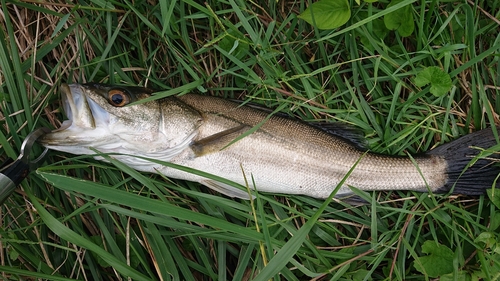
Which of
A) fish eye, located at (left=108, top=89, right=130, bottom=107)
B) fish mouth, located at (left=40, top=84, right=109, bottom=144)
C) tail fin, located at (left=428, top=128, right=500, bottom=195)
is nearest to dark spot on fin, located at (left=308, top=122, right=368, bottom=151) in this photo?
tail fin, located at (left=428, top=128, right=500, bottom=195)

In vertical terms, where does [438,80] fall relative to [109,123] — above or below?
below

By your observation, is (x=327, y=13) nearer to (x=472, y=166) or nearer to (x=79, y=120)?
(x=472, y=166)

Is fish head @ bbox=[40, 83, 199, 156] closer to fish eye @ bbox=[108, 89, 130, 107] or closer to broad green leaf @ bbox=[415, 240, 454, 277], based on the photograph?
fish eye @ bbox=[108, 89, 130, 107]

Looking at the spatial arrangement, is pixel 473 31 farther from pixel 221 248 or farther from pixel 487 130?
pixel 221 248

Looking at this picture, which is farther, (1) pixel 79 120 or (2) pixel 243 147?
(2) pixel 243 147

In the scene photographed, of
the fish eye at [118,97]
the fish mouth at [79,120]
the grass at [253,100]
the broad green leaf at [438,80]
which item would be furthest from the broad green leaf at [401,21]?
the fish mouth at [79,120]

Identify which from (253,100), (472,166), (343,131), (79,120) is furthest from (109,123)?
(472,166)

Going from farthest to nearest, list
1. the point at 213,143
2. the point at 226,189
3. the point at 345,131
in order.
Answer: the point at 345,131, the point at 226,189, the point at 213,143
